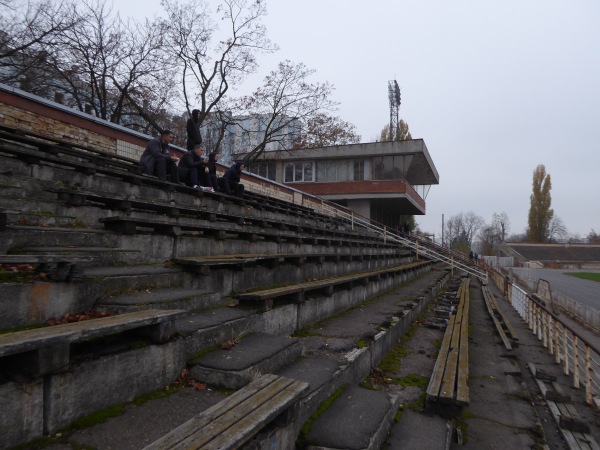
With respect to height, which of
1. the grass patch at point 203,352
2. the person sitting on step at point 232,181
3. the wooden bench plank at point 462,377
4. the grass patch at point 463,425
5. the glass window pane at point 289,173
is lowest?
the grass patch at point 463,425

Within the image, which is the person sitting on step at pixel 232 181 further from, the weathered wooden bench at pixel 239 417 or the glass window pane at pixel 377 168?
the glass window pane at pixel 377 168

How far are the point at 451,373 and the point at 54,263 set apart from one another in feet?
13.7

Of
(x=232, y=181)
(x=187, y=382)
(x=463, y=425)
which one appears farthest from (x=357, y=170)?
(x=187, y=382)

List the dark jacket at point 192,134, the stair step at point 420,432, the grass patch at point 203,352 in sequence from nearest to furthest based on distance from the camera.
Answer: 1. the grass patch at point 203,352
2. the stair step at point 420,432
3. the dark jacket at point 192,134

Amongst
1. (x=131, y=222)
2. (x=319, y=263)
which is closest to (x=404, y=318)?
(x=319, y=263)

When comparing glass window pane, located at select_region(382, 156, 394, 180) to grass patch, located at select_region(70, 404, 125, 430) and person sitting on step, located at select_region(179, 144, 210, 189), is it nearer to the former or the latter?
person sitting on step, located at select_region(179, 144, 210, 189)

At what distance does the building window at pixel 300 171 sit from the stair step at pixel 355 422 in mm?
27557

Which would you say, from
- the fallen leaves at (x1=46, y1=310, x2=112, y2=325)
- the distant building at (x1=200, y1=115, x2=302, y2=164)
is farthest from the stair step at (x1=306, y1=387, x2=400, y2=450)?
the distant building at (x1=200, y1=115, x2=302, y2=164)

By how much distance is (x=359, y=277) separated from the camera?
7605 millimetres

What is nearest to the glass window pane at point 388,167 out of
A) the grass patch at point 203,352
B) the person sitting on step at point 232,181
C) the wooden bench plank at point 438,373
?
the person sitting on step at point 232,181

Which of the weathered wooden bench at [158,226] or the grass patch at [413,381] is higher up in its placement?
the weathered wooden bench at [158,226]

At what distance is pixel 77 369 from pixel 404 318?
18.8 ft

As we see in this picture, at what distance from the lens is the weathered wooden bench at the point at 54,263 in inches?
95.2

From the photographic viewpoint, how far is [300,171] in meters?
30.6
